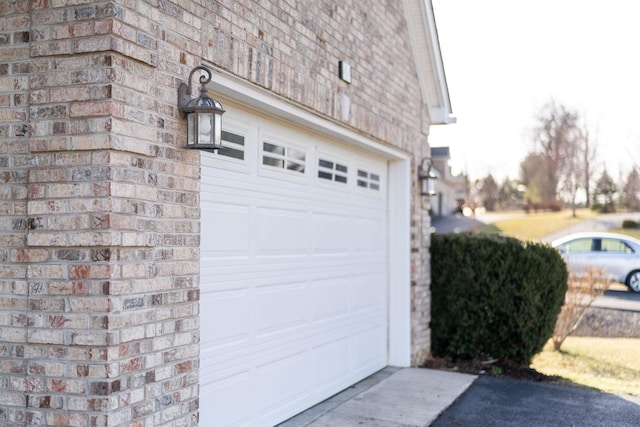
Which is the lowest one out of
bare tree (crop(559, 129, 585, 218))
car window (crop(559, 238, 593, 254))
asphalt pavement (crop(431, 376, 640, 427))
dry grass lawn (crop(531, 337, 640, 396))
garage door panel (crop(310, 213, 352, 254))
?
dry grass lawn (crop(531, 337, 640, 396))

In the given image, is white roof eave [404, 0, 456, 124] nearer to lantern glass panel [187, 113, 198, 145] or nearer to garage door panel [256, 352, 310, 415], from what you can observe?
garage door panel [256, 352, 310, 415]

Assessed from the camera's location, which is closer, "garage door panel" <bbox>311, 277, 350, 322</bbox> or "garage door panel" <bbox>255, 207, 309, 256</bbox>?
"garage door panel" <bbox>255, 207, 309, 256</bbox>

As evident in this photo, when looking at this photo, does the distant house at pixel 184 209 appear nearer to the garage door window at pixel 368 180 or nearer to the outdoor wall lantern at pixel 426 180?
the garage door window at pixel 368 180

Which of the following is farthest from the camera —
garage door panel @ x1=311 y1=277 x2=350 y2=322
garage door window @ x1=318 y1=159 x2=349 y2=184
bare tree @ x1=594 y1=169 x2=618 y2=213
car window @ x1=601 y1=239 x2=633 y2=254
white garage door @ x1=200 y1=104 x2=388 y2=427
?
bare tree @ x1=594 y1=169 x2=618 y2=213

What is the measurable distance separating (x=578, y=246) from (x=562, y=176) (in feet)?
95.3

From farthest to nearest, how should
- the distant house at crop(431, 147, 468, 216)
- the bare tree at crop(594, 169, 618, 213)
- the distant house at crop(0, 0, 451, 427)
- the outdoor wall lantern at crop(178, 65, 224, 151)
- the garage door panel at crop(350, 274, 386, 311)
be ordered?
the bare tree at crop(594, 169, 618, 213) → the distant house at crop(431, 147, 468, 216) → the garage door panel at crop(350, 274, 386, 311) → the outdoor wall lantern at crop(178, 65, 224, 151) → the distant house at crop(0, 0, 451, 427)

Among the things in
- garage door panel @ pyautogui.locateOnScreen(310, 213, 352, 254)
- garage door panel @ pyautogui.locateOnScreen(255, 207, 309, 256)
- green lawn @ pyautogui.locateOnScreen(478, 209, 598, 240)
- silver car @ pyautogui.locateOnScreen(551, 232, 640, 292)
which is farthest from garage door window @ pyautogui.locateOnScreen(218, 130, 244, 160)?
green lawn @ pyautogui.locateOnScreen(478, 209, 598, 240)

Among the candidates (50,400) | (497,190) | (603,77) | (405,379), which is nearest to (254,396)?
(50,400)

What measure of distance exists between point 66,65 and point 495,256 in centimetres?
608

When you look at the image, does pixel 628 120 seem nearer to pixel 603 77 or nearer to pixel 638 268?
pixel 603 77

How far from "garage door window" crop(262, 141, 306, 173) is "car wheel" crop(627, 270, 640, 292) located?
1339cm

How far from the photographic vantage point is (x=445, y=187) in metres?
42.5

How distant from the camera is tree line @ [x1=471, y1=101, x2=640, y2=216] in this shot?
39.1 metres

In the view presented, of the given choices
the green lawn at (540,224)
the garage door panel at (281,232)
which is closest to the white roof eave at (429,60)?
the garage door panel at (281,232)
